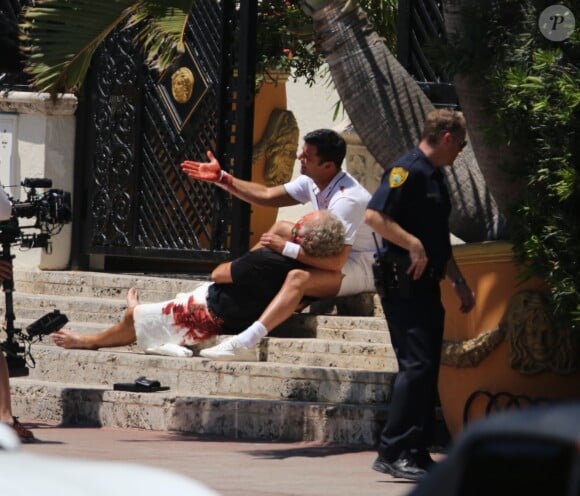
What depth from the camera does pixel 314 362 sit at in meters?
9.82

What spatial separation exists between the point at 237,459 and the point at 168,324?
6.90ft

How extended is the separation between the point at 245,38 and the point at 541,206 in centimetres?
435

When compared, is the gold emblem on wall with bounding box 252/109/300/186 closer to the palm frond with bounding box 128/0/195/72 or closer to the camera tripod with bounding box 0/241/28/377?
the palm frond with bounding box 128/0/195/72

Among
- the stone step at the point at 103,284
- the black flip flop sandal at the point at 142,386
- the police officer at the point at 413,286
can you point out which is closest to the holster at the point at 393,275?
the police officer at the point at 413,286

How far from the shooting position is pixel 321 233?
9344 mm

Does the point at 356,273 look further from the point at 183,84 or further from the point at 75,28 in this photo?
the point at 183,84

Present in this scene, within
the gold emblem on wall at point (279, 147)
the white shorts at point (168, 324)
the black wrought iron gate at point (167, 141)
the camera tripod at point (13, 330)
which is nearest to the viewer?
the camera tripod at point (13, 330)

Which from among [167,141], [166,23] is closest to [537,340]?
[166,23]

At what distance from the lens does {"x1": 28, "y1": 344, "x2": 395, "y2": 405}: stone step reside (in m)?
9.12

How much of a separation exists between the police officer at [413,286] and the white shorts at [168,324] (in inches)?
103

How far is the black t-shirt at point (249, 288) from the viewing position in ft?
31.5

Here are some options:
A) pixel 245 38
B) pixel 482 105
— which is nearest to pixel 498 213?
pixel 482 105

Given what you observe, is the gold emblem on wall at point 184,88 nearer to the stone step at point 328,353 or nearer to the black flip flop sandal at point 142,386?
the stone step at point 328,353

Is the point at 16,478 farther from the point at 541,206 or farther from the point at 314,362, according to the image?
the point at 314,362
